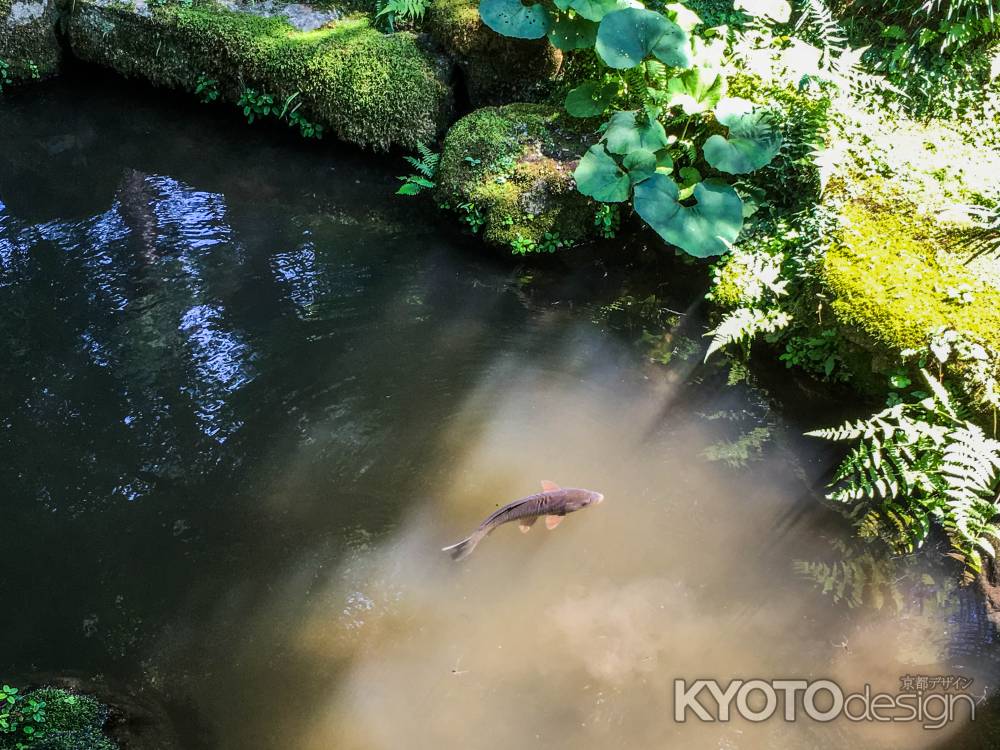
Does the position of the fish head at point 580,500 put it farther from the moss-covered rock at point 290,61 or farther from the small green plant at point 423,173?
the moss-covered rock at point 290,61

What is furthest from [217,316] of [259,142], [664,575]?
[664,575]

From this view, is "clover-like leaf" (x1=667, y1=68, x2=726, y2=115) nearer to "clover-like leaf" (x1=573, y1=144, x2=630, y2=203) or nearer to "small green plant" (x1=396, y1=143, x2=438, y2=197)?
"clover-like leaf" (x1=573, y1=144, x2=630, y2=203)

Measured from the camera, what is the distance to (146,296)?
201 inches

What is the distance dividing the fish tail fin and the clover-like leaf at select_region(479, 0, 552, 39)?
3990 mm

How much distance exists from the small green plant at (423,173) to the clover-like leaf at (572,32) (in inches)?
54.7

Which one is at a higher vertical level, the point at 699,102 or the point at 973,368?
the point at 699,102

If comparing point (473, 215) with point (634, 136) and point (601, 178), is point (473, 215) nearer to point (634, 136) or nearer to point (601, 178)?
point (601, 178)

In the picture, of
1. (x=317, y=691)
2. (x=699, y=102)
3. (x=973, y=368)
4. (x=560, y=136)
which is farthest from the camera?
(x=560, y=136)

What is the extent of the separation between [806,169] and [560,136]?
1.98 m

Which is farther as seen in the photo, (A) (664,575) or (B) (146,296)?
(B) (146,296)

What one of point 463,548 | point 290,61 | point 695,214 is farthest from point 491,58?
point 463,548

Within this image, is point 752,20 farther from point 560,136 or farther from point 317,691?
point 317,691

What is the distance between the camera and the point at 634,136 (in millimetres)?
5062

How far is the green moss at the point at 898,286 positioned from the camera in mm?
3867
